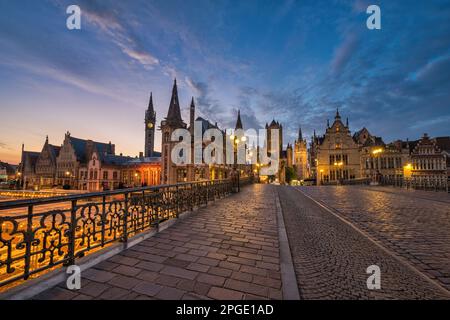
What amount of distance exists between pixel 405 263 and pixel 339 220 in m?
3.53

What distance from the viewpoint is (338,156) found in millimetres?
42844

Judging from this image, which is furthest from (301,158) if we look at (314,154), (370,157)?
(370,157)

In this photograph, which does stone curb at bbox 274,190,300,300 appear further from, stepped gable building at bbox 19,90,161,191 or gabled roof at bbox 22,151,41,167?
gabled roof at bbox 22,151,41,167

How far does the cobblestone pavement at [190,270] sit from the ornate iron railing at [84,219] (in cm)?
57

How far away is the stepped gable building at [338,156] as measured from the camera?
4194 centimetres

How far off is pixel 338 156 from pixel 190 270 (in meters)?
47.5

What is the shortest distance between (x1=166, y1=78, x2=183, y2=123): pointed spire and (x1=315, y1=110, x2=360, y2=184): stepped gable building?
117 feet

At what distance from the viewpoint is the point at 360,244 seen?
454cm

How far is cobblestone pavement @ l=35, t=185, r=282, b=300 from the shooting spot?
252 centimetres

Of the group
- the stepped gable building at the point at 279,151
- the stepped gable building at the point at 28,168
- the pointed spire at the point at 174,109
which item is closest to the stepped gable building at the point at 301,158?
the stepped gable building at the point at 279,151

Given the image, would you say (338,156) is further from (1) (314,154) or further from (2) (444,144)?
(2) (444,144)

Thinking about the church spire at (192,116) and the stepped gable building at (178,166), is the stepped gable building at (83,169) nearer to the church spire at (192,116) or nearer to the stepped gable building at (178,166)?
the stepped gable building at (178,166)
